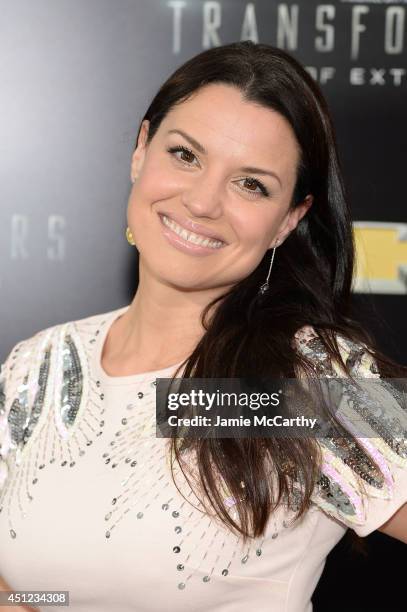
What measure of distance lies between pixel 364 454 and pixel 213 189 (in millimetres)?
485

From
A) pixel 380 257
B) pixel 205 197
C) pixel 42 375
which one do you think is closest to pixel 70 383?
pixel 42 375

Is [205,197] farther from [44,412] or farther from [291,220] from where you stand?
[44,412]

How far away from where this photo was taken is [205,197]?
1.51 meters

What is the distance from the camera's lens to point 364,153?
211cm

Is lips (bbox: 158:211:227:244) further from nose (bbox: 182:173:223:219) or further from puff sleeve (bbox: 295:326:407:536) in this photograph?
puff sleeve (bbox: 295:326:407:536)

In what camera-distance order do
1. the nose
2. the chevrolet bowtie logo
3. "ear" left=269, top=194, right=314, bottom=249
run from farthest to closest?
the chevrolet bowtie logo, "ear" left=269, top=194, right=314, bottom=249, the nose

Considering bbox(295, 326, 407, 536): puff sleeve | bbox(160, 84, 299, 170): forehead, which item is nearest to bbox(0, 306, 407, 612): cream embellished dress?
bbox(295, 326, 407, 536): puff sleeve

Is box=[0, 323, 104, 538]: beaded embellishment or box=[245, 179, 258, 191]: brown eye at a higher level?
box=[245, 179, 258, 191]: brown eye

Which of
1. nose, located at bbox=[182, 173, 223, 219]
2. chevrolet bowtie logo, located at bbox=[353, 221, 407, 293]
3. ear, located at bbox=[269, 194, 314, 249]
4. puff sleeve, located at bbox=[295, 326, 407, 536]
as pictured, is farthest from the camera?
chevrolet bowtie logo, located at bbox=[353, 221, 407, 293]

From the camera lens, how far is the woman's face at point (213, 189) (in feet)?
4.97

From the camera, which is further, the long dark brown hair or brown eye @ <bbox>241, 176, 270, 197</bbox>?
brown eye @ <bbox>241, 176, 270, 197</bbox>

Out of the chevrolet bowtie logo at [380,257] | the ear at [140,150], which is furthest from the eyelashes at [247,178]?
the chevrolet bowtie logo at [380,257]

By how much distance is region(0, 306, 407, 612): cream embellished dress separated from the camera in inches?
55.7

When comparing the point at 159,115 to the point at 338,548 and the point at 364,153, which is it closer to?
the point at 364,153
